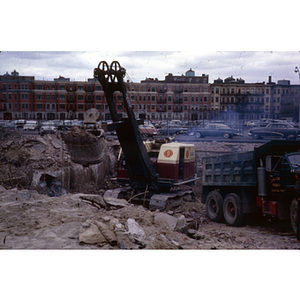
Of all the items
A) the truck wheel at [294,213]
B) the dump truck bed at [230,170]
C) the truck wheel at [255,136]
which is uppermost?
the truck wheel at [255,136]

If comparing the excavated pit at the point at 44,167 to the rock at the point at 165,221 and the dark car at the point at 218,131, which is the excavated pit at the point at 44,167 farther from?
the rock at the point at 165,221

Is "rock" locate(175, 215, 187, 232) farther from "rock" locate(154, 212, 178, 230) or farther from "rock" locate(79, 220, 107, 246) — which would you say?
"rock" locate(79, 220, 107, 246)

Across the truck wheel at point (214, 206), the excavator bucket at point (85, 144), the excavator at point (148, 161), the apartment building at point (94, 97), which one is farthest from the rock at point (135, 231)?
the excavator bucket at point (85, 144)

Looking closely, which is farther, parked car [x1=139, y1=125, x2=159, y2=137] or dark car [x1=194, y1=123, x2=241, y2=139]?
dark car [x1=194, y1=123, x2=241, y2=139]

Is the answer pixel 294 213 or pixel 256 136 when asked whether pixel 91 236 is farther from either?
pixel 256 136

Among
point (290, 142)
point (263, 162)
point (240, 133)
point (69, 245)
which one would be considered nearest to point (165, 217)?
point (69, 245)

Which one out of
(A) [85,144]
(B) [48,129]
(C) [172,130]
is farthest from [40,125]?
(C) [172,130]

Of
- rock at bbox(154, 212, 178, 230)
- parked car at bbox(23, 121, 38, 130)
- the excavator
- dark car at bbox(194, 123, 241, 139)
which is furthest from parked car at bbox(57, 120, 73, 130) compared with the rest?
rock at bbox(154, 212, 178, 230)

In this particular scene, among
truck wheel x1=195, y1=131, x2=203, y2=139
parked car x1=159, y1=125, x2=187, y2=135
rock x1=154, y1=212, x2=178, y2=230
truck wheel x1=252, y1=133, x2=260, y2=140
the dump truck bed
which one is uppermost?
parked car x1=159, y1=125, x2=187, y2=135
